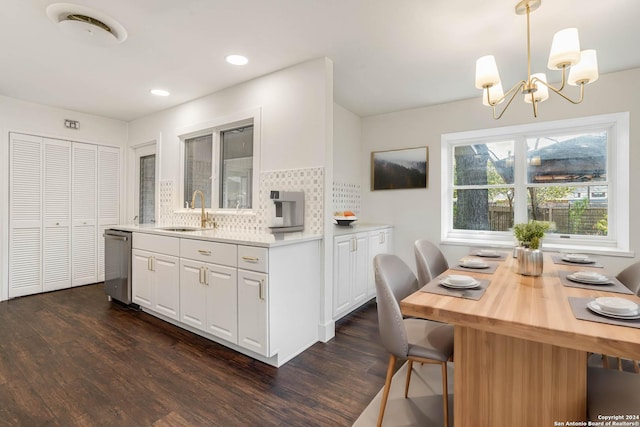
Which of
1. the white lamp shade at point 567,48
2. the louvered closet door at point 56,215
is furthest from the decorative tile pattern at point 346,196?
the louvered closet door at point 56,215

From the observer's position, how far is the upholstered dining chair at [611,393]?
3.51 feet

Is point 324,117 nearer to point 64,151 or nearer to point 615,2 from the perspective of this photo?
point 615,2

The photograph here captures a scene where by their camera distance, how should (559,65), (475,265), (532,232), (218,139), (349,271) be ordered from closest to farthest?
(559,65), (532,232), (475,265), (349,271), (218,139)

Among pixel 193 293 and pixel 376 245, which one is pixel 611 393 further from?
pixel 193 293

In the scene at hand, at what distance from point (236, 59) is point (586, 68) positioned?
2.50m

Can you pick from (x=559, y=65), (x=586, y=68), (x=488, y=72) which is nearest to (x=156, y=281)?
(x=488, y=72)

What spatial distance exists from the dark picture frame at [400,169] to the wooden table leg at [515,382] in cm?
275

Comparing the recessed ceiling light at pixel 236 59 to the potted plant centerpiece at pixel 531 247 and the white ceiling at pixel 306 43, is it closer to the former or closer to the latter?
the white ceiling at pixel 306 43

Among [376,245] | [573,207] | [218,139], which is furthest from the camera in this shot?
[376,245]

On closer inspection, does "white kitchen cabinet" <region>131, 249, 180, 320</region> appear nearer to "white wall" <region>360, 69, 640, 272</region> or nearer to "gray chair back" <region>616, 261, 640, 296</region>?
"white wall" <region>360, 69, 640, 272</region>

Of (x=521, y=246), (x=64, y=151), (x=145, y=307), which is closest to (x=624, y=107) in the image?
(x=521, y=246)

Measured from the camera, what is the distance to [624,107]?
Result: 111 inches

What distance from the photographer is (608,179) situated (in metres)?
3.07

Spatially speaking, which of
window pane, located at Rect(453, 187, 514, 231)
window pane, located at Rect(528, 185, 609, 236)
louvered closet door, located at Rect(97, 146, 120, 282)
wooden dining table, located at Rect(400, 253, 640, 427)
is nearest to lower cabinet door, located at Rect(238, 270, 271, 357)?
wooden dining table, located at Rect(400, 253, 640, 427)
